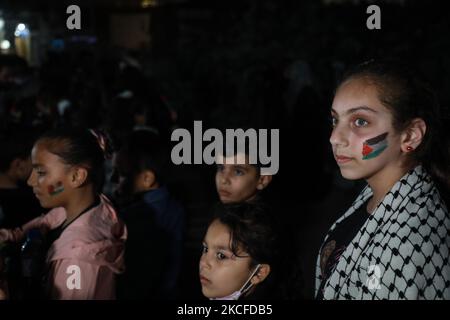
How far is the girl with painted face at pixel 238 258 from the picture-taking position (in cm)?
211

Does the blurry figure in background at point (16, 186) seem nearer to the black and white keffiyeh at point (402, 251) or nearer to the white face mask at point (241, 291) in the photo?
the white face mask at point (241, 291)

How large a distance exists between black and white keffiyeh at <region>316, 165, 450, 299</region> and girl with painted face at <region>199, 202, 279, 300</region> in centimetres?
49

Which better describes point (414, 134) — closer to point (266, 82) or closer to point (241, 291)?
point (241, 291)

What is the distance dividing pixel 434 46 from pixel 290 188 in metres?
2.42

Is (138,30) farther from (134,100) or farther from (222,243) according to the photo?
(222,243)

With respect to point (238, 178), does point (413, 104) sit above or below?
above

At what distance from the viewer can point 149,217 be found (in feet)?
10.6

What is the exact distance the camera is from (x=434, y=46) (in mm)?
6738

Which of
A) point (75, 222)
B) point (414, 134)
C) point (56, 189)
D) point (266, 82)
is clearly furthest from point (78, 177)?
point (266, 82)

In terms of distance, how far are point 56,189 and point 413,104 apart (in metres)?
1.50

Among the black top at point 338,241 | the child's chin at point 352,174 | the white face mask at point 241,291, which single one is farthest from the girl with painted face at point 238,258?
the child's chin at point 352,174

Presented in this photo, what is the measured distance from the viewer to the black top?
5.88ft

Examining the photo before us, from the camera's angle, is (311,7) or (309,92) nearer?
(309,92)

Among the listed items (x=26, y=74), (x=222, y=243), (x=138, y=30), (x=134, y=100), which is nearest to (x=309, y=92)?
(x=134, y=100)
